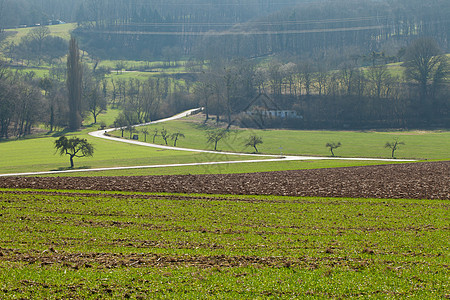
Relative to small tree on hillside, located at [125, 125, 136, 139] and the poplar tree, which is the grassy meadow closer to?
small tree on hillside, located at [125, 125, 136, 139]

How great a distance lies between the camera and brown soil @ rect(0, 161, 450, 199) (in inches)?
1321

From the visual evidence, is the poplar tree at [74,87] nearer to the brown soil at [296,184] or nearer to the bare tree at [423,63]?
the brown soil at [296,184]

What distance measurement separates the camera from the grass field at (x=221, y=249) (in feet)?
45.1

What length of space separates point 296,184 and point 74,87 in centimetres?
11109

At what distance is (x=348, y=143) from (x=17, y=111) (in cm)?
8768

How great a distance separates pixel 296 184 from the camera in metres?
37.7

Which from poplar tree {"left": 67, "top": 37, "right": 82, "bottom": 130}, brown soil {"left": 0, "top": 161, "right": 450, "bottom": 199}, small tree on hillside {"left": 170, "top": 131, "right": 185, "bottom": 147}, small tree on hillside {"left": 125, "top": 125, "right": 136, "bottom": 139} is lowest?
brown soil {"left": 0, "top": 161, "right": 450, "bottom": 199}

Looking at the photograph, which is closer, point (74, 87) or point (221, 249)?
point (221, 249)

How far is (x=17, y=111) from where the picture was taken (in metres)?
117

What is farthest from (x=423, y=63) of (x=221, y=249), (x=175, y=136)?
(x=221, y=249)

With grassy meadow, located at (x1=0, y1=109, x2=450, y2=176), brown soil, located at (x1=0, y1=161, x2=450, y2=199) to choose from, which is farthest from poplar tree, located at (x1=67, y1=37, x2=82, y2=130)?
brown soil, located at (x1=0, y1=161, x2=450, y2=199)

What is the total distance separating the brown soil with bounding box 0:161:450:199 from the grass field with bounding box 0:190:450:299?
4.54 m

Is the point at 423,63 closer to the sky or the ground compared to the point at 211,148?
closer to the sky

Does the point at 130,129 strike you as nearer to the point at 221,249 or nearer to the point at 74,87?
the point at 74,87
